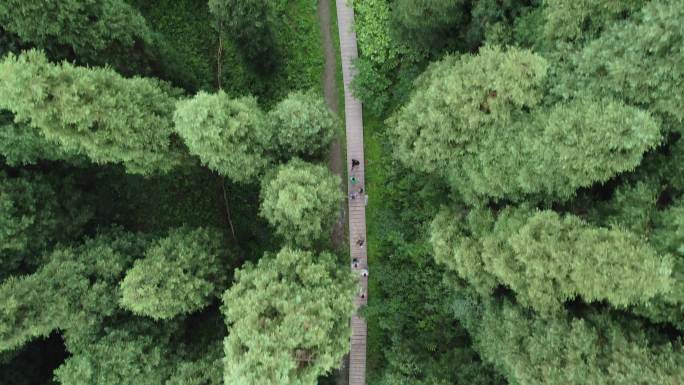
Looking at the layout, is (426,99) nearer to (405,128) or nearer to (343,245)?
(405,128)

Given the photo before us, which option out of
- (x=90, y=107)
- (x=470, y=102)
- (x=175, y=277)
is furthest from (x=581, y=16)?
(x=175, y=277)

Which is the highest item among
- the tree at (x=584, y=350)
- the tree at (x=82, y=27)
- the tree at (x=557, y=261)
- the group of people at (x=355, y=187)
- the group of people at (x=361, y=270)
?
the tree at (x=82, y=27)

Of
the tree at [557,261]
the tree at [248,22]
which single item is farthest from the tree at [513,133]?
the tree at [248,22]

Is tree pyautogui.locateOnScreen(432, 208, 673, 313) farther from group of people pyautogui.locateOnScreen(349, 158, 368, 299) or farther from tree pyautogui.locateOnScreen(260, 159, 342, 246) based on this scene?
group of people pyautogui.locateOnScreen(349, 158, 368, 299)

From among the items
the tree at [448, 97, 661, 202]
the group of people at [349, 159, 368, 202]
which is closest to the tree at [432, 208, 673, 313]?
the tree at [448, 97, 661, 202]

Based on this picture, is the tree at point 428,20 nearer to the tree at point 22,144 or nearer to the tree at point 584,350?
the tree at point 584,350

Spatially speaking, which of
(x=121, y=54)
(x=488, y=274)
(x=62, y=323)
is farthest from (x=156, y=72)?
(x=488, y=274)
